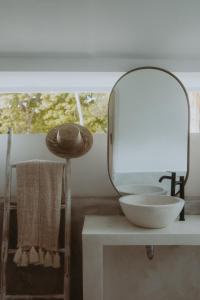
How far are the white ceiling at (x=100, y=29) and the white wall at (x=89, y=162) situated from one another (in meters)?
0.61

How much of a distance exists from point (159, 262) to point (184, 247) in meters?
0.21

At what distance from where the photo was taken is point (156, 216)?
64.8 inches

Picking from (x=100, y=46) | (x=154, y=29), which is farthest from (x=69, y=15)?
(x=154, y=29)

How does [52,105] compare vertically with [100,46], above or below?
below

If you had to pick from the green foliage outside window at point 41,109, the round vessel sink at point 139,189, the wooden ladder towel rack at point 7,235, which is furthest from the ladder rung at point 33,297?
the green foliage outside window at point 41,109

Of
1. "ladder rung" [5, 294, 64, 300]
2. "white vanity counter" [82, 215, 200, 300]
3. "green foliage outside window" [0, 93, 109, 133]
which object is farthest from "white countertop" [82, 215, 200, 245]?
"green foliage outside window" [0, 93, 109, 133]

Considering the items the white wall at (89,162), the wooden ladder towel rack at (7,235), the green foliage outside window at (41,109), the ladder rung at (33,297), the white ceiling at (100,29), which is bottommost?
the ladder rung at (33,297)

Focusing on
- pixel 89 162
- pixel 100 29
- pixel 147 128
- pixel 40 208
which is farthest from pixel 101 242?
pixel 100 29

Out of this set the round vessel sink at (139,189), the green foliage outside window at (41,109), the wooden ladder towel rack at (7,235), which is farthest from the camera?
the green foliage outside window at (41,109)

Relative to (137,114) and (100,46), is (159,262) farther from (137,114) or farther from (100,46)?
(100,46)

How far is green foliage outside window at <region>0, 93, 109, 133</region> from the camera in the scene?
242 centimetres

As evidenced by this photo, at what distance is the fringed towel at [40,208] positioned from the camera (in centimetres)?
186

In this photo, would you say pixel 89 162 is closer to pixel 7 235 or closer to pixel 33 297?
pixel 7 235

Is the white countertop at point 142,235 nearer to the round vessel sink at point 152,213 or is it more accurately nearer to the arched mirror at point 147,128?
the round vessel sink at point 152,213
